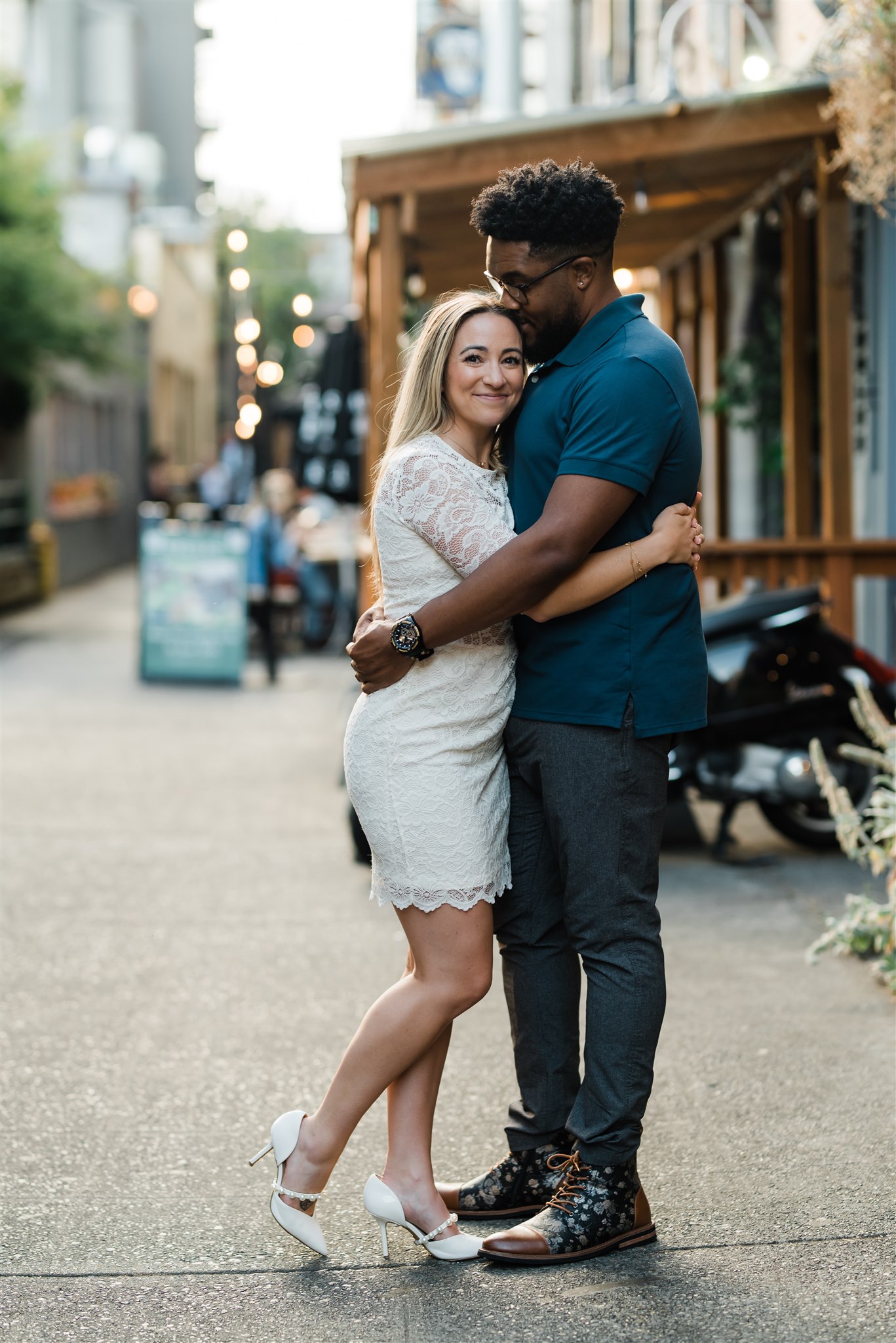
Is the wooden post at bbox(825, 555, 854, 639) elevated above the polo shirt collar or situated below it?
below

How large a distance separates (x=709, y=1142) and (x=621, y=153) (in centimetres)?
502

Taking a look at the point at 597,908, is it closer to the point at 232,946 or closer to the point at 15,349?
the point at 232,946

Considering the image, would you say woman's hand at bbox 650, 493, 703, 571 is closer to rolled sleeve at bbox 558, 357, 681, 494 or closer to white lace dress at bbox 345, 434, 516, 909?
rolled sleeve at bbox 558, 357, 681, 494

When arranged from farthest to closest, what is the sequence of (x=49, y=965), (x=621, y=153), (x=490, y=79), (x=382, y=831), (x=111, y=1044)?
(x=490, y=79) → (x=621, y=153) → (x=49, y=965) → (x=111, y=1044) → (x=382, y=831)

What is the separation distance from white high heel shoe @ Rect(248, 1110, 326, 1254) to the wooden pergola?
11.7 ft

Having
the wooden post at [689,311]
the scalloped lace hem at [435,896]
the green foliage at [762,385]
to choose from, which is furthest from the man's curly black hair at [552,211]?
the wooden post at [689,311]

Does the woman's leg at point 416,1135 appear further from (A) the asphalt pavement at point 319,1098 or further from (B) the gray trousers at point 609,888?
(B) the gray trousers at point 609,888

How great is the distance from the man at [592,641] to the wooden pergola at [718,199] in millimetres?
3235

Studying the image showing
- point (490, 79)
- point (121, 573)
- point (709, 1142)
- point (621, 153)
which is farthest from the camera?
point (121, 573)

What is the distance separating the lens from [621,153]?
7523 millimetres

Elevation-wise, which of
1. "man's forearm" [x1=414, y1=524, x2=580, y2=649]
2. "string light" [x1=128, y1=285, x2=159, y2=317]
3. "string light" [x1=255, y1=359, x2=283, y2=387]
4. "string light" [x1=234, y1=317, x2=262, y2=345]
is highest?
"string light" [x1=128, y1=285, x2=159, y2=317]

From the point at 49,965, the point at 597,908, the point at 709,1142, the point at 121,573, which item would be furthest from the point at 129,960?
the point at 121,573

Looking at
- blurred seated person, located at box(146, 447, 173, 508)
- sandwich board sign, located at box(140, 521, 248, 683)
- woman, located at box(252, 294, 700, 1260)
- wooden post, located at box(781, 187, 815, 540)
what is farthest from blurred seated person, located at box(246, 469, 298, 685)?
woman, located at box(252, 294, 700, 1260)

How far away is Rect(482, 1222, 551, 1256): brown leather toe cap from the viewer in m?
3.16
